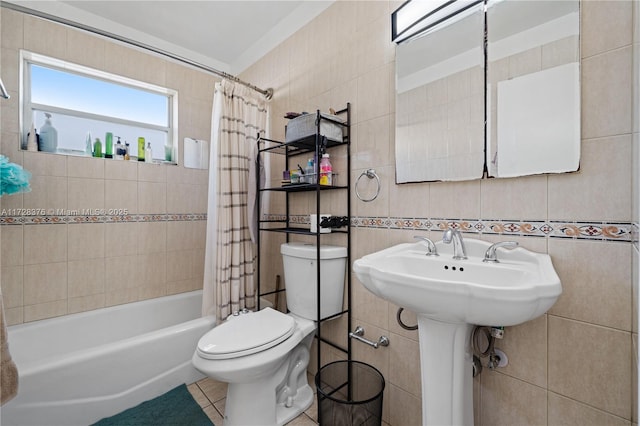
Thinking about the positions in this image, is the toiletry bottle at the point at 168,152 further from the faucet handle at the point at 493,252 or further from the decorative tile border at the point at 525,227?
the faucet handle at the point at 493,252

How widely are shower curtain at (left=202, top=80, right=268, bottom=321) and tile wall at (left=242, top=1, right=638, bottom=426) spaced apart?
952 mm

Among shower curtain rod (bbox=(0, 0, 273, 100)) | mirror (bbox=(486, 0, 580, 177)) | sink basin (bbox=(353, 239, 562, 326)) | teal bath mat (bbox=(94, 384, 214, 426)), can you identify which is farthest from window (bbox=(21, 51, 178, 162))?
mirror (bbox=(486, 0, 580, 177))

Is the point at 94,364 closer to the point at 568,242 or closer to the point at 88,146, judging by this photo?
the point at 88,146

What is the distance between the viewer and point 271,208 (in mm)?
2219

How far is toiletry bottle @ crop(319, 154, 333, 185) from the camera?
1.59m

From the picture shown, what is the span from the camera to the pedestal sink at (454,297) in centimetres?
70

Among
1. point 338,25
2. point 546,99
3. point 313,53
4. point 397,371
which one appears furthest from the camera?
point 313,53

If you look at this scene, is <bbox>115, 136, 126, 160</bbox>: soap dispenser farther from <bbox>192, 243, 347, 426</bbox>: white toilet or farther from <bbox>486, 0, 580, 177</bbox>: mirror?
<bbox>486, 0, 580, 177</bbox>: mirror

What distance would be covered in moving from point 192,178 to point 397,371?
215cm

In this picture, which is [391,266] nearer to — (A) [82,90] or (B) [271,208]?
(B) [271,208]

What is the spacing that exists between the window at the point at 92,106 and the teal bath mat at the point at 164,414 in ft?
5.72

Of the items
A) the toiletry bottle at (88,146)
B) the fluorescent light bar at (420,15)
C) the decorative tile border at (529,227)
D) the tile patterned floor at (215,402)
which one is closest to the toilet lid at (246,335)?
the tile patterned floor at (215,402)

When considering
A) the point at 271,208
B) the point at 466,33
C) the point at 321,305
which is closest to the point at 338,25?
the point at 466,33

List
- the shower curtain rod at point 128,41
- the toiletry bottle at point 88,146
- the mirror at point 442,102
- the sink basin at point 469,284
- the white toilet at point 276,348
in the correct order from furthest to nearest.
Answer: the toiletry bottle at point 88,146 < the shower curtain rod at point 128,41 < the white toilet at point 276,348 < the mirror at point 442,102 < the sink basin at point 469,284
